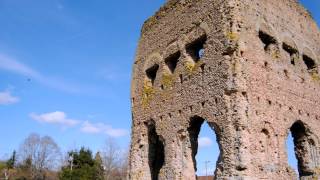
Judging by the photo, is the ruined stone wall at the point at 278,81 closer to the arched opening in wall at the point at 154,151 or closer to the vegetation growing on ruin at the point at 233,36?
the vegetation growing on ruin at the point at 233,36

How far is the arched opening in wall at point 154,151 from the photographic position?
38.4 feet

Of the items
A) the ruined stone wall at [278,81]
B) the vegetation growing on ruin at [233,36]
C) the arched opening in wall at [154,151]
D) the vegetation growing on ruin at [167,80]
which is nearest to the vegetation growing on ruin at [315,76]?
the ruined stone wall at [278,81]

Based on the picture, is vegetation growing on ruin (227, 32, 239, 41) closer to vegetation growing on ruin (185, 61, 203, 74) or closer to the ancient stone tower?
the ancient stone tower

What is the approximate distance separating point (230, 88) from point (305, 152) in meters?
4.06

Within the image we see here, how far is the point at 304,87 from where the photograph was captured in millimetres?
10930

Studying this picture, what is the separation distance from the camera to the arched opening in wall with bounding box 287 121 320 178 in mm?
10609

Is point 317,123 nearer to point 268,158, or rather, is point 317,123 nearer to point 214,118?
point 268,158

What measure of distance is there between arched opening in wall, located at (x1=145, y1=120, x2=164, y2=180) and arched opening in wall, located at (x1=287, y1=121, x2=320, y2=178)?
4.46m

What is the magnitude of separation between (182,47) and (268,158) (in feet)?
13.8

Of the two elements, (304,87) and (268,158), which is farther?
(304,87)

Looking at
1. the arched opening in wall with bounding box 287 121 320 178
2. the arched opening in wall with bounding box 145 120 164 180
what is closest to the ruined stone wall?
the arched opening in wall with bounding box 287 121 320 178

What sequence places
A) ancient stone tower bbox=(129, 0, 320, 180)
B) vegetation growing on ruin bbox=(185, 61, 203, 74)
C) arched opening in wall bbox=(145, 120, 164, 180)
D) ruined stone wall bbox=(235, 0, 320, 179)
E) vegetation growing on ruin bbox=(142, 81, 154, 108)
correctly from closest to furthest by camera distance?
ancient stone tower bbox=(129, 0, 320, 180)
ruined stone wall bbox=(235, 0, 320, 179)
vegetation growing on ruin bbox=(185, 61, 203, 74)
arched opening in wall bbox=(145, 120, 164, 180)
vegetation growing on ruin bbox=(142, 81, 154, 108)

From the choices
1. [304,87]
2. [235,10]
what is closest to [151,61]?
[235,10]

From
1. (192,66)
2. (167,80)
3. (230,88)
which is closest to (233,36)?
(230,88)
